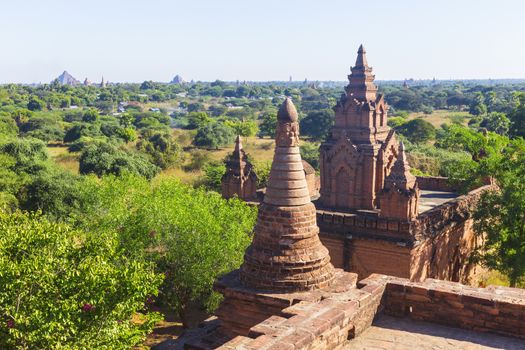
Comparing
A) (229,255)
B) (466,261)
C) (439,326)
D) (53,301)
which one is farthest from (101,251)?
(466,261)

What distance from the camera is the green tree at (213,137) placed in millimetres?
67625

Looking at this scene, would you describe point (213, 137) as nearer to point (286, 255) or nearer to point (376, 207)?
point (376, 207)

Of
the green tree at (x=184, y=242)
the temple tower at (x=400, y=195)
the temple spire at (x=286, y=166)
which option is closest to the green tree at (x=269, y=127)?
the temple tower at (x=400, y=195)

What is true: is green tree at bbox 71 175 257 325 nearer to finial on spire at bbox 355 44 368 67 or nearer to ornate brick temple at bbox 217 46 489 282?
ornate brick temple at bbox 217 46 489 282

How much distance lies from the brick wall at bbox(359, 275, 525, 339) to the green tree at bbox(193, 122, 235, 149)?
58.1m

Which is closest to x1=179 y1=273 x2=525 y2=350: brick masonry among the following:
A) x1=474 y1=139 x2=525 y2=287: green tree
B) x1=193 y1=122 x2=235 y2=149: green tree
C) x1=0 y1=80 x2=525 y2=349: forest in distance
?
x1=0 y1=80 x2=525 y2=349: forest in distance

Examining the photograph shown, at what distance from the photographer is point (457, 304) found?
959 centimetres

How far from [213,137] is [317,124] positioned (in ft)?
62.1

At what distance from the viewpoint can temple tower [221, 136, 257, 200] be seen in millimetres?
26047

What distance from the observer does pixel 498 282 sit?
25469mm

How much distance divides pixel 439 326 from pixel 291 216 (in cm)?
348

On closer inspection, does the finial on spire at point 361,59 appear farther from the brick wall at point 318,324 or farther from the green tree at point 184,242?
the brick wall at point 318,324

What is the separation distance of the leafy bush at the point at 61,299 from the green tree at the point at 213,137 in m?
A: 55.8

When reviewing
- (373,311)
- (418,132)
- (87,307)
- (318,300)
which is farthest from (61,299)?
(418,132)
